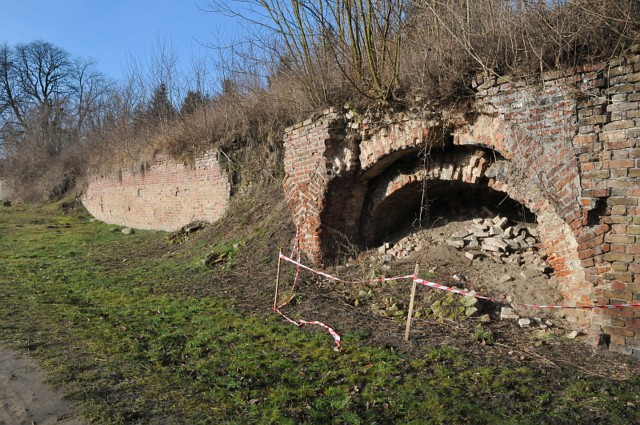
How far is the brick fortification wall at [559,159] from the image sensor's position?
4.18 meters

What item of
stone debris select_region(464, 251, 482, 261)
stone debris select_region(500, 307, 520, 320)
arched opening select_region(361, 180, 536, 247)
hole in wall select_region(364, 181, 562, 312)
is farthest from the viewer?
arched opening select_region(361, 180, 536, 247)

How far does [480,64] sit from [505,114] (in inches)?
27.9

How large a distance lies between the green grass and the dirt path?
125 mm

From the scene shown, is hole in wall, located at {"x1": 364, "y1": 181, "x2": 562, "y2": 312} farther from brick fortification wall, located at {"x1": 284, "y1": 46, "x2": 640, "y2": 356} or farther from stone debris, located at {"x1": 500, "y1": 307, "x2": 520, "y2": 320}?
brick fortification wall, located at {"x1": 284, "y1": 46, "x2": 640, "y2": 356}

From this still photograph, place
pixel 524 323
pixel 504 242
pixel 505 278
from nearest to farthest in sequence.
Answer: pixel 524 323
pixel 505 278
pixel 504 242

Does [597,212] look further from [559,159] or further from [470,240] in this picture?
[470,240]

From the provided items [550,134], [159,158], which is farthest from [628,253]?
[159,158]

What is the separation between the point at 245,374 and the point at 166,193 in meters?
11.4

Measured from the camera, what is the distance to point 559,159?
461cm

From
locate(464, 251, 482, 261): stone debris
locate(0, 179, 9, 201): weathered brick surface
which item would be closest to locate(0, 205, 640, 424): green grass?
locate(464, 251, 482, 261): stone debris

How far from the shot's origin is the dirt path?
3309 millimetres

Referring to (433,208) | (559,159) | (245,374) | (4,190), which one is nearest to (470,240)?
(433,208)

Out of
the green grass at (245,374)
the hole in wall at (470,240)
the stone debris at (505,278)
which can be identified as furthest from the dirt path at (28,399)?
the stone debris at (505,278)

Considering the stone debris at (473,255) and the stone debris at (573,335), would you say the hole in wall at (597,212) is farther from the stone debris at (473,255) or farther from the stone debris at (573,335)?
the stone debris at (473,255)
